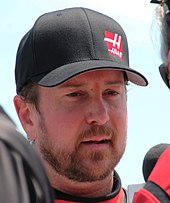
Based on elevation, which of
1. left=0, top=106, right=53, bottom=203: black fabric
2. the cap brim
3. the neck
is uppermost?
left=0, top=106, right=53, bottom=203: black fabric

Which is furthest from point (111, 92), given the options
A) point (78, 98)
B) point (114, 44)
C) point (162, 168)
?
point (162, 168)

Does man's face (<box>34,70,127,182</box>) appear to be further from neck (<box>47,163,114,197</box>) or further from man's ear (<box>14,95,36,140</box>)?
man's ear (<box>14,95,36,140</box>)

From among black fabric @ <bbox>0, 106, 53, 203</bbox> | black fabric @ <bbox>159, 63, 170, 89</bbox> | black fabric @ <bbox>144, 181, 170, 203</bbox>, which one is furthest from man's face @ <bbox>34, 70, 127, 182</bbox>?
black fabric @ <bbox>0, 106, 53, 203</bbox>

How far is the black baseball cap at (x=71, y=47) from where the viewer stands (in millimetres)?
2080

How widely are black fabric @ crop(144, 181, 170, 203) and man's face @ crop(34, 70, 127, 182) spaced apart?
0.69m

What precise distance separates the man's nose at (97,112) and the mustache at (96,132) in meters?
0.03

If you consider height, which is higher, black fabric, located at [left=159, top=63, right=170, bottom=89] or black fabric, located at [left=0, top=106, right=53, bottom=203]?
black fabric, located at [left=0, top=106, right=53, bottom=203]

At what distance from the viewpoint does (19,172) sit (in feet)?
1.58

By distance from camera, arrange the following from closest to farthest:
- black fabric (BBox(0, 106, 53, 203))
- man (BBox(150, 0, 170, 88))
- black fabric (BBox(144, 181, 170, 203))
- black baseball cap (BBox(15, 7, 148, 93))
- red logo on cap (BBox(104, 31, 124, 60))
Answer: black fabric (BBox(0, 106, 53, 203))
black fabric (BBox(144, 181, 170, 203))
man (BBox(150, 0, 170, 88))
black baseball cap (BBox(15, 7, 148, 93))
red logo on cap (BBox(104, 31, 124, 60))

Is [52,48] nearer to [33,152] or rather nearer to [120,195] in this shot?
[120,195]

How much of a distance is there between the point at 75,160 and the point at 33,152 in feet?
Result: 5.04

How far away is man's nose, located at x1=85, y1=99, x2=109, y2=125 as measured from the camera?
6.43ft

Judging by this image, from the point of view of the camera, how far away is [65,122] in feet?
6.74

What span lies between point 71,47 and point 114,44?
240mm
